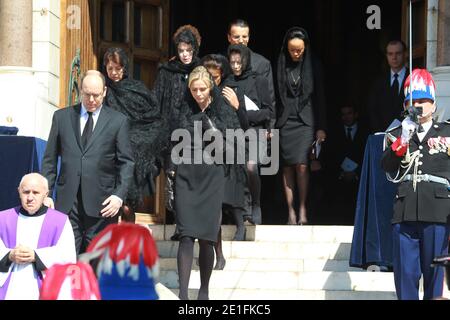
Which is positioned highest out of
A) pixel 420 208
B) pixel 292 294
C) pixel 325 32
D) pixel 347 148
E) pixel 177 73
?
pixel 325 32

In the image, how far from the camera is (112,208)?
1099 cm

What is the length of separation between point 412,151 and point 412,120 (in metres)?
0.29

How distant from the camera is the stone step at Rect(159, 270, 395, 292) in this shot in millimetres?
12156

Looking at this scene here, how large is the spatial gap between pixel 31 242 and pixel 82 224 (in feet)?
2.82

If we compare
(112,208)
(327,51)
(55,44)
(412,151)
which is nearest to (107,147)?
(112,208)

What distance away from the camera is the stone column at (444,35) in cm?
1385

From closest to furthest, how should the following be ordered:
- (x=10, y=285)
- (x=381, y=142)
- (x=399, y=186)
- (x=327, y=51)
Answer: (x=10, y=285)
(x=399, y=186)
(x=381, y=142)
(x=327, y=51)

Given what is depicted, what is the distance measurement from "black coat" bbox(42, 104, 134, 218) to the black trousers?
0.04 m

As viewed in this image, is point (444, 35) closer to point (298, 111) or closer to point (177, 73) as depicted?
point (298, 111)

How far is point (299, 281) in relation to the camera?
484 inches

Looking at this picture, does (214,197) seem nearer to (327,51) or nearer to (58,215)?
(58,215)

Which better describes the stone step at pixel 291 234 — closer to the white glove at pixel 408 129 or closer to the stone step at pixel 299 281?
the stone step at pixel 299 281

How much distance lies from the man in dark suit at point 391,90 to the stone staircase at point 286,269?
1060 mm

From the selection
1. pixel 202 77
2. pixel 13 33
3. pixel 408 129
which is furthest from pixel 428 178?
pixel 13 33
